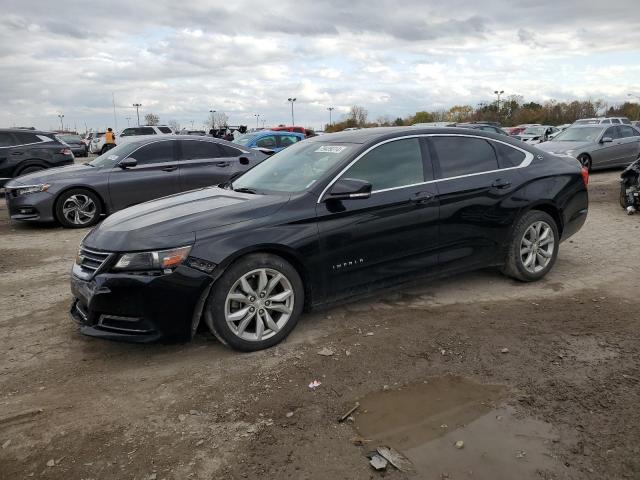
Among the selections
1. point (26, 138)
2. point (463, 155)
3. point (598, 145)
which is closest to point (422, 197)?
point (463, 155)

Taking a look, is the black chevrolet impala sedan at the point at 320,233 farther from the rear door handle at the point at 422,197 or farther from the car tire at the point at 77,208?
the car tire at the point at 77,208

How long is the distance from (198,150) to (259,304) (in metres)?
6.68

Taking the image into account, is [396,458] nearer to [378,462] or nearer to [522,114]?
[378,462]

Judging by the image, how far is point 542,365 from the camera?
376 cm

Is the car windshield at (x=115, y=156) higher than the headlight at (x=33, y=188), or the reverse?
the car windshield at (x=115, y=156)

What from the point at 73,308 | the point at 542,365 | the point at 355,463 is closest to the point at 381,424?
the point at 355,463

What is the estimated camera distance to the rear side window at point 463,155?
198 inches

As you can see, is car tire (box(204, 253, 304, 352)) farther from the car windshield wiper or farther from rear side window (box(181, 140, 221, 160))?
rear side window (box(181, 140, 221, 160))

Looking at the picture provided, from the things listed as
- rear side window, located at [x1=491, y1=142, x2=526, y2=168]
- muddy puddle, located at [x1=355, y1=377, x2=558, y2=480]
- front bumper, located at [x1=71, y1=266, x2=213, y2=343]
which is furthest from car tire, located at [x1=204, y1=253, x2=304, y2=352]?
rear side window, located at [x1=491, y1=142, x2=526, y2=168]

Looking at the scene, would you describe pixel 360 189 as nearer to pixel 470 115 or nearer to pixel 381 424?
pixel 381 424

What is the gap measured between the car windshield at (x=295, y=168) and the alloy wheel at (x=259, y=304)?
2.69 ft

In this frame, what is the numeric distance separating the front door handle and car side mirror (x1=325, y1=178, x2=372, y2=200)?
1.57 metres

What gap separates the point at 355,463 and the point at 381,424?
0.40 meters

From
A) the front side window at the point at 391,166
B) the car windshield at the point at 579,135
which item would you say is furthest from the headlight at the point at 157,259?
the car windshield at the point at 579,135
